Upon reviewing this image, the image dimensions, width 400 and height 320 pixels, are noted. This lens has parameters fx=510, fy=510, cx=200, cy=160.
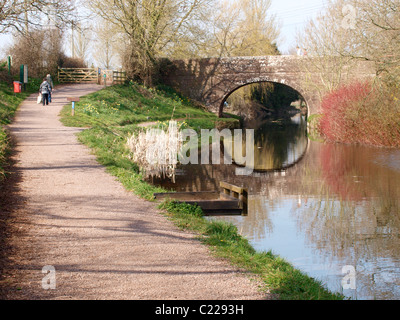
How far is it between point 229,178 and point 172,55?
67.3ft

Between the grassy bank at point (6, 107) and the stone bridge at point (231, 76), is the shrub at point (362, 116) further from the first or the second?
the grassy bank at point (6, 107)

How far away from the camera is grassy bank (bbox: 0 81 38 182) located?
443 inches

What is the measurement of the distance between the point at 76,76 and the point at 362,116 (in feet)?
64.2

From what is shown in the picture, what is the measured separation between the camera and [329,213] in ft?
35.0

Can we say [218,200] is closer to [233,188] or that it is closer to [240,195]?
[240,195]

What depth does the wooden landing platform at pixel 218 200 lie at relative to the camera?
993 centimetres

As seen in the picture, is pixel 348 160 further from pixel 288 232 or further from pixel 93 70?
pixel 93 70

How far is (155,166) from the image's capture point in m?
14.9

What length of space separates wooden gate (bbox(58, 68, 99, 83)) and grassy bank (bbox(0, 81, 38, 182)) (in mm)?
4879

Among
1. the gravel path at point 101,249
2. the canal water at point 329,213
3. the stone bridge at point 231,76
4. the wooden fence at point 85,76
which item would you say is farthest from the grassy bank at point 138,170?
the wooden fence at point 85,76

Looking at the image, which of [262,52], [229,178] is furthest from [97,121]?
[262,52]

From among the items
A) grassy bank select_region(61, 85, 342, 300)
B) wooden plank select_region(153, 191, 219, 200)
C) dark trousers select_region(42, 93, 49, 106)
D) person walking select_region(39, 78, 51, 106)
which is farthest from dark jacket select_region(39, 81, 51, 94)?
wooden plank select_region(153, 191, 219, 200)

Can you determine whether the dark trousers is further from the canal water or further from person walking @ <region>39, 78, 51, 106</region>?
the canal water

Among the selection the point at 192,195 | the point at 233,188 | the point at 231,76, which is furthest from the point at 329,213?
the point at 231,76
